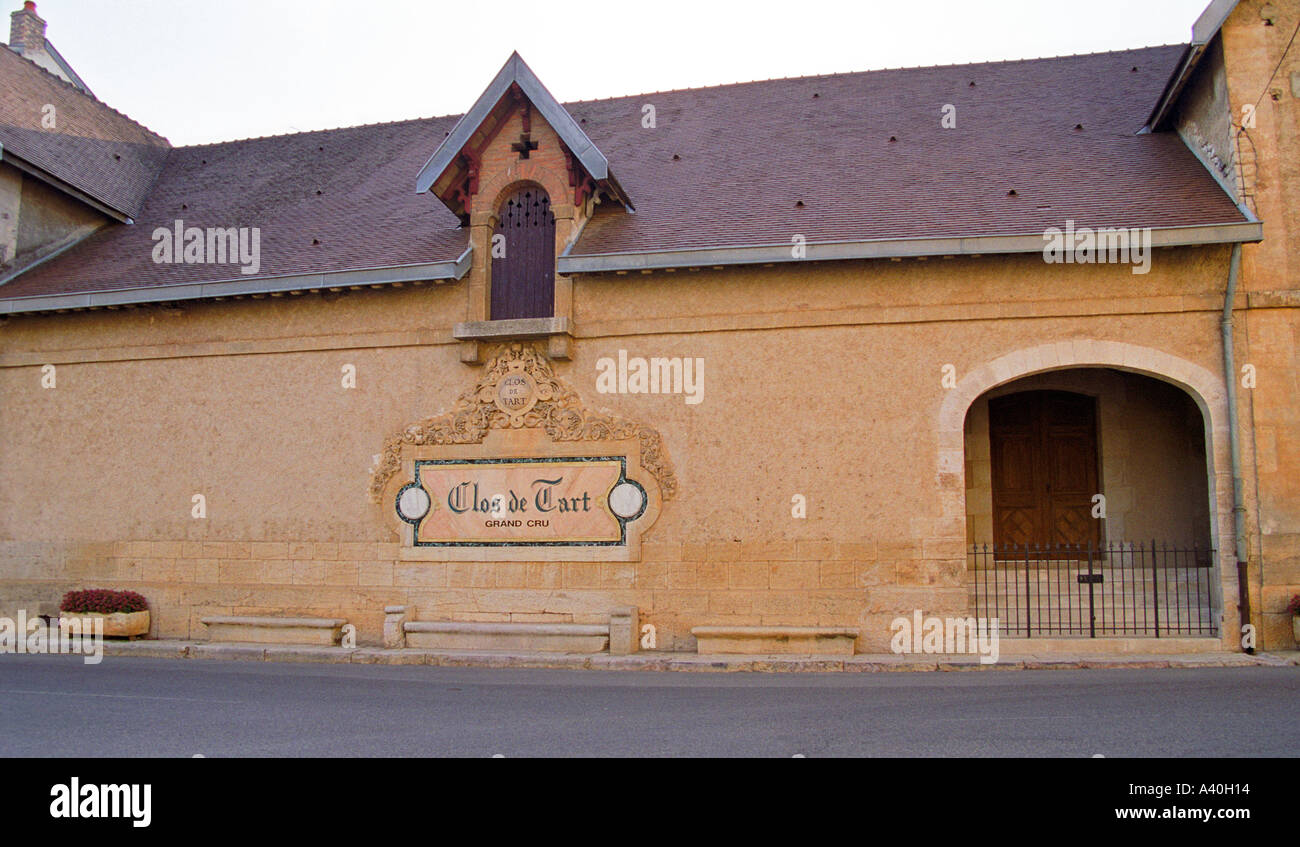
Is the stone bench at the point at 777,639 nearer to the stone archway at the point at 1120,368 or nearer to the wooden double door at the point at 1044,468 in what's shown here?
the stone archway at the point at 1120,368

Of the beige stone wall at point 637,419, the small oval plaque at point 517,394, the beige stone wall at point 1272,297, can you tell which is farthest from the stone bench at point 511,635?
the beige stone wall at point 1272,297

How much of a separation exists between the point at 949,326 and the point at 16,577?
13057mm

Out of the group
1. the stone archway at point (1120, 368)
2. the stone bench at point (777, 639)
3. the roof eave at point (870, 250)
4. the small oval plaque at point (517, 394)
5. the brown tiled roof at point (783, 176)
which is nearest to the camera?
the roof eave at point (870, 250)

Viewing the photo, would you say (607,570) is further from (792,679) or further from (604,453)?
(792,679)

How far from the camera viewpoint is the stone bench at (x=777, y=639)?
34.8ft

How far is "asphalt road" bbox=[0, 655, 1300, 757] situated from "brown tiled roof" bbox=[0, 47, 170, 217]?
28.5 ft

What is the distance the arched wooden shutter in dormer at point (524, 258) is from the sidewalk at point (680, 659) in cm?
419

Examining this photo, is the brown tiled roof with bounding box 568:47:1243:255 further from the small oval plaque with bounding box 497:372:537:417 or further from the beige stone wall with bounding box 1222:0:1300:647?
the small oval plaque with bounding box 497:372:537:417

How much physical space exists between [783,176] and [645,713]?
318 inches

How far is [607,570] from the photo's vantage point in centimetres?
1141

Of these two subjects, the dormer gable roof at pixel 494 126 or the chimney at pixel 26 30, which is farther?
the chimney at pixel 26 30

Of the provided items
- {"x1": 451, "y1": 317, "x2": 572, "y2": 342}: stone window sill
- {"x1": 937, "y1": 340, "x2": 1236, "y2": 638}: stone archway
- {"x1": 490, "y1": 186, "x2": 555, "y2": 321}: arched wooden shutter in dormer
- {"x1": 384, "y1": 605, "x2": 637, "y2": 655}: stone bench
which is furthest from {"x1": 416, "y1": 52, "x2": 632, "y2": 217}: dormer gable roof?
{"x1": 384, "y1": 605, "x2": 637, "y2": 655}: stone bench

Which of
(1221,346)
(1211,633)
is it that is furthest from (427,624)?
(1221,346)

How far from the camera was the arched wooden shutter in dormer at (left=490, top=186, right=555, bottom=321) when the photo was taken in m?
12.0
